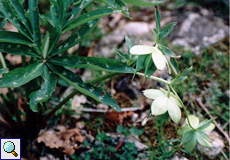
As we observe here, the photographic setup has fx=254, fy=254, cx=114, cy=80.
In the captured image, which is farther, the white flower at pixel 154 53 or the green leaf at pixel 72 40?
the green leaf at pixel 72 40

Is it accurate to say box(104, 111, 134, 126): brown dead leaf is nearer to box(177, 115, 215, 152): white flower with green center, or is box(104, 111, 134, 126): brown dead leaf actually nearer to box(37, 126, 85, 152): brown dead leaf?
box(37, 126, 85, 152): brown dead leaf

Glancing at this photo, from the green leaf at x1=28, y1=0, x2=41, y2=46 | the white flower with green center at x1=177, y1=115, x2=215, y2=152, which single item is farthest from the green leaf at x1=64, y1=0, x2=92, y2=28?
the white flower with green center at x1=177, y1=115, x2=215, y2=152

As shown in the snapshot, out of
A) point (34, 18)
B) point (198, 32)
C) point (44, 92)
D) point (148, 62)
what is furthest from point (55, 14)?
point (198, 32)

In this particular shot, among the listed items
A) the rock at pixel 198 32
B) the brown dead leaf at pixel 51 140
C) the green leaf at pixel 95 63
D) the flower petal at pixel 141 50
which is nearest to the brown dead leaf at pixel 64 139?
the brown dead leaf at pixel 51 140

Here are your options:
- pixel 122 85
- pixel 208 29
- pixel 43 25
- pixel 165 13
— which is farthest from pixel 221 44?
pixel 43 25

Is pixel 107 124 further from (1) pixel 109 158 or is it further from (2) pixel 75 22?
(2) pixel 75 22

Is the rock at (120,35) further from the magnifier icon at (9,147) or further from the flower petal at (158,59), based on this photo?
the flower petal at (158,59)
